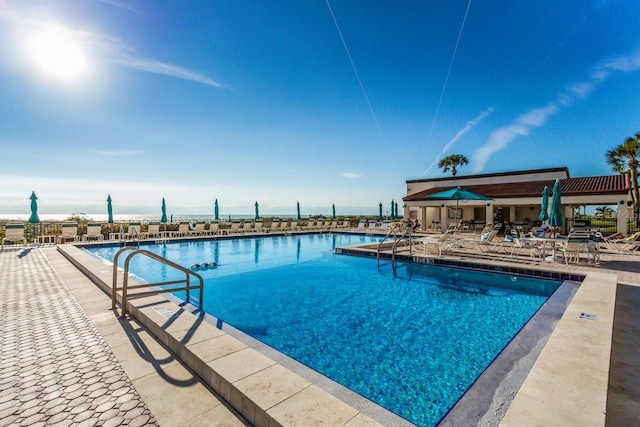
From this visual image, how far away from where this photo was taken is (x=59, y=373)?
2553 millimetres

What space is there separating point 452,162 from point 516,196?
52.5 ft

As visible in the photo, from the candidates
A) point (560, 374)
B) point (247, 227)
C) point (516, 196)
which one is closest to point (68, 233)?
point (247, 227)

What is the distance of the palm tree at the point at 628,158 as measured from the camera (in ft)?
65.7

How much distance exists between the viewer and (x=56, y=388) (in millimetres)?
2332

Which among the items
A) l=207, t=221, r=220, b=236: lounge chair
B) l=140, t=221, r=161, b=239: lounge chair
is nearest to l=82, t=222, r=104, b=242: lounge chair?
l=140, t=221, r=161, b=239: lounge chair

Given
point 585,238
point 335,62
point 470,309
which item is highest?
point 335,62

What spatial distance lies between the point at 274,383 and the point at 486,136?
67.1 feet

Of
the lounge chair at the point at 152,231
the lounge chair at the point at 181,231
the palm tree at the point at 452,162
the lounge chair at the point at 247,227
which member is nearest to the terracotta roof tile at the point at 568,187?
the lounge chair at the point at 247,227

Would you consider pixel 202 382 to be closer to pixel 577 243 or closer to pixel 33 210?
pixel 577 243

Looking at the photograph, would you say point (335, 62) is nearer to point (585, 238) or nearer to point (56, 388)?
point (585, 238)

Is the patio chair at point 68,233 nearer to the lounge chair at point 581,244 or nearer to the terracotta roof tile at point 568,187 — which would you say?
the terracotta roof tile at point 568,187

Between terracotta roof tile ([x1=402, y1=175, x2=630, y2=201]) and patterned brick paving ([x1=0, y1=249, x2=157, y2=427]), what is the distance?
623 inches

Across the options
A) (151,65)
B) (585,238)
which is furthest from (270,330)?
(151,65)

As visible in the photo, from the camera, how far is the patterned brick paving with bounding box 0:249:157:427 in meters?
2.01
